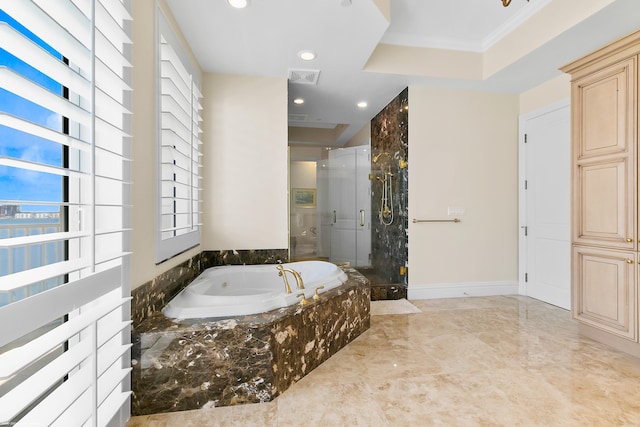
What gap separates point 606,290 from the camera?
2258 millimetres

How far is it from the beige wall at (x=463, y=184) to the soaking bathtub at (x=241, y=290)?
1.38 metres

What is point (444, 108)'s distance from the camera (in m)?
3.59

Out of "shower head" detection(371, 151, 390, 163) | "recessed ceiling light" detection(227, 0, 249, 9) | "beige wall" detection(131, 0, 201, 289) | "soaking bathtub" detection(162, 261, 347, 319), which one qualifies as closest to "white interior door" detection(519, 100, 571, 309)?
"shower head" detection(371, 151, 390, 163)

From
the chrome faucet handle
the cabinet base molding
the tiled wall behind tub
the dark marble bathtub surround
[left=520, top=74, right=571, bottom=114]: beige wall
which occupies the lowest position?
the cabinet base molding

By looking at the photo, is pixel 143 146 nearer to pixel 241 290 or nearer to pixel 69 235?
pixel 69 235

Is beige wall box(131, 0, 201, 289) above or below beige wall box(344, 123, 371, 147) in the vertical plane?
below

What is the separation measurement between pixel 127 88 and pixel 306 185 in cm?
274

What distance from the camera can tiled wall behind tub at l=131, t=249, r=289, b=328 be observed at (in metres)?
1.60

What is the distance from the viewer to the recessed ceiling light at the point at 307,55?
267 cm

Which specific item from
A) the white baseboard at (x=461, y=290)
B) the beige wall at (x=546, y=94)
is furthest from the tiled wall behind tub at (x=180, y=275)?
the beige wall at (x=546, y=94)

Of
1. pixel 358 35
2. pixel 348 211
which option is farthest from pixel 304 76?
pixel 348 211

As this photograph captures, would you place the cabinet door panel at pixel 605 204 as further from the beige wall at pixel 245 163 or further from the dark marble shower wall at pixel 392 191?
the beige wall at pixel 245 163

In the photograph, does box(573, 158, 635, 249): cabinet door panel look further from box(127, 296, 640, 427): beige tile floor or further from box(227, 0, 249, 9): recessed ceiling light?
box(227, 0, 249, 9): recessed ceiling light

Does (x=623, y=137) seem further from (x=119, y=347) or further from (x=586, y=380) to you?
(x=119, y=347)
